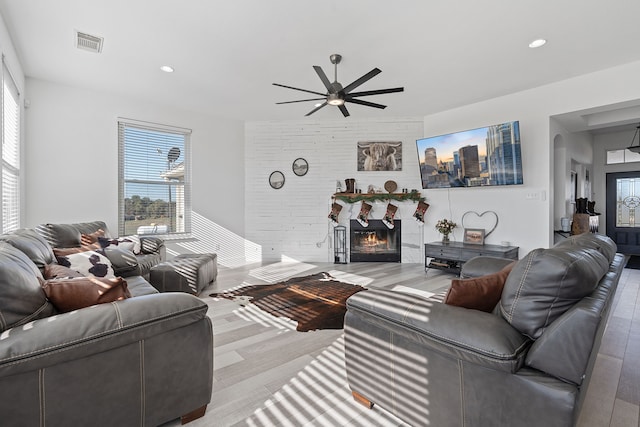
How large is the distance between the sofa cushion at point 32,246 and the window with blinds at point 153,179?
254 centimetres

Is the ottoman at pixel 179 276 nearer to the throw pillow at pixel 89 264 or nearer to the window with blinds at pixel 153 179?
the throw pillow at pixel 89 264

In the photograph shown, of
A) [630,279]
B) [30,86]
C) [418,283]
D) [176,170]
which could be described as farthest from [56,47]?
[630,279]

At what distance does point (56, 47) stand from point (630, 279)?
819cm

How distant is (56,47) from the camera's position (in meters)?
3.21

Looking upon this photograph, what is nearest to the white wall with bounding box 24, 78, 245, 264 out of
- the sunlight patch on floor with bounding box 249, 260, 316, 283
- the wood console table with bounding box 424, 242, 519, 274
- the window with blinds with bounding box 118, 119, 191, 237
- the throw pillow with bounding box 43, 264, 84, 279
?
the window with blinds with bounding box 118, 119, 191, 237

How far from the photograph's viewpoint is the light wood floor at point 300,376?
1557mm

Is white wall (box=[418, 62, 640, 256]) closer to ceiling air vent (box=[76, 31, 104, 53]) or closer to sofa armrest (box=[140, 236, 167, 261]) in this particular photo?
sofa armrest (box=[140, 236, 167, 261])

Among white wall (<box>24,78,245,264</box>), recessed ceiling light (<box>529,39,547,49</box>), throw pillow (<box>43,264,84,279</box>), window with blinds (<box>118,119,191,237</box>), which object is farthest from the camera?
window with blinds (<box>118,119,191,237</box>)

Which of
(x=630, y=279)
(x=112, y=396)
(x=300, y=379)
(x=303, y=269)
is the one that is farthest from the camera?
(x=303, y=269)

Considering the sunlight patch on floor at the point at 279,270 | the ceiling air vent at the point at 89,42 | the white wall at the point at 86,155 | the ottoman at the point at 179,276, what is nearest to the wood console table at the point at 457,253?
the sunlight patch on floor at the point at 279,270

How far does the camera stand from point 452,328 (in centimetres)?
122

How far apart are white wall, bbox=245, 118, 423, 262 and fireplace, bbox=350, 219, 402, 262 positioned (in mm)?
224

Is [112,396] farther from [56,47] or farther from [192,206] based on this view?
[192,206]

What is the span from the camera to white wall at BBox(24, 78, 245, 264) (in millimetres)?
4016
